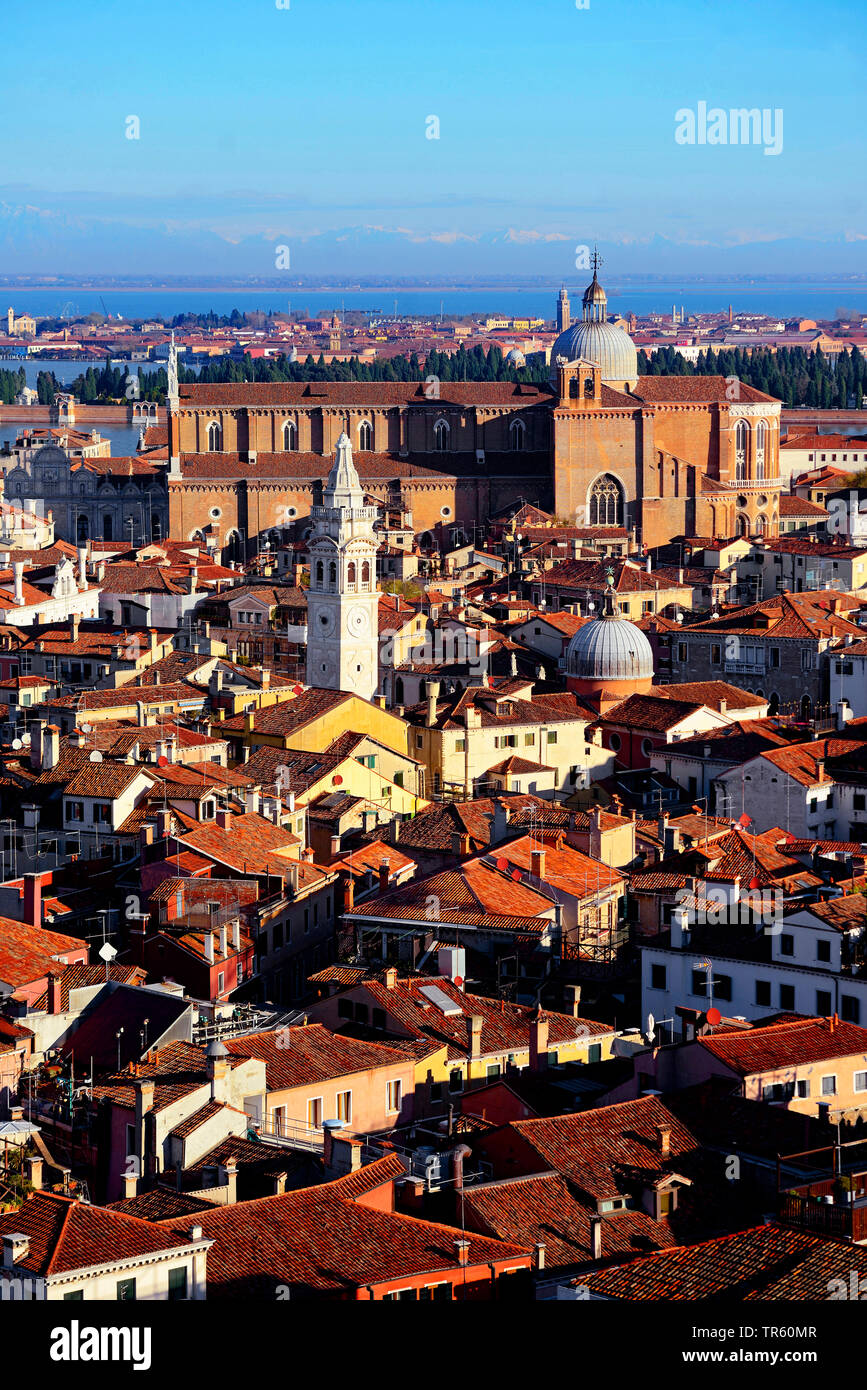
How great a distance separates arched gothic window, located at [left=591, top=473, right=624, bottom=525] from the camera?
1850 inches

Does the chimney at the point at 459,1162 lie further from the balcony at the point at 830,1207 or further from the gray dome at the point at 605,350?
the gray dome at the point at 605,350

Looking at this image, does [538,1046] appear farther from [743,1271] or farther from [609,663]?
[609,663]

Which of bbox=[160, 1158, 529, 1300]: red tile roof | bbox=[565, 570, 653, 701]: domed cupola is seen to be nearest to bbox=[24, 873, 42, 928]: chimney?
bbox=[160, 1158, 529, 1300]: red tile roof

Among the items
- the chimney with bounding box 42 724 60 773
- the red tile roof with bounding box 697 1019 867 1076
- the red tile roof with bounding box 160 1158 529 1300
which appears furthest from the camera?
the chimney with bounding box 42 724 60 773

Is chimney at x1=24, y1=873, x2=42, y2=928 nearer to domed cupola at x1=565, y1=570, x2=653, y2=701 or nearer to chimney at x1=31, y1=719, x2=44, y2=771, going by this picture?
chimney at x1=31, y1=719, x2=44, y2=771

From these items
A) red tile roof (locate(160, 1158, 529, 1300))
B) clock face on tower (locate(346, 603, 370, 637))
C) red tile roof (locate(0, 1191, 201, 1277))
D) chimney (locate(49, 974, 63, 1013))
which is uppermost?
red tile roof (locate(0, 1191, 201, 1277))

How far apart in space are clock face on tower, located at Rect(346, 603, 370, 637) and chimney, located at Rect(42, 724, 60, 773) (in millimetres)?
4991

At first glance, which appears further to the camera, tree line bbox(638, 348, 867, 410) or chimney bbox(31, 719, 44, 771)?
tree line bbox(638, 348, 867, 410)

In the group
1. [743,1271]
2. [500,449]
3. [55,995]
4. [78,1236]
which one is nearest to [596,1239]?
[743,1271]

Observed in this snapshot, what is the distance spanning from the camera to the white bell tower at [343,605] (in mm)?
24938

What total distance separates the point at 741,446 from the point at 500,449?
4476 millimetres

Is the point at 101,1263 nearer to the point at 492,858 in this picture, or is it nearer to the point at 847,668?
the point at 492,858

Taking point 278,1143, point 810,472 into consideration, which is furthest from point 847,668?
point 810,472

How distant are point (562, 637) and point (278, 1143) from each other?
17850mm
